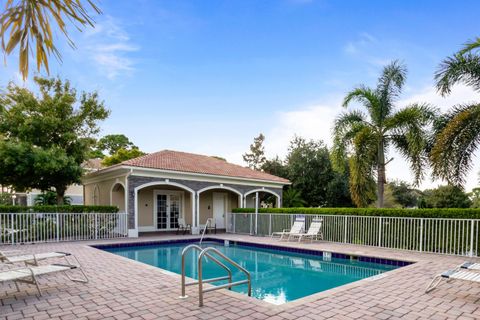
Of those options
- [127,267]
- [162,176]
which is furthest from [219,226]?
[127,267]

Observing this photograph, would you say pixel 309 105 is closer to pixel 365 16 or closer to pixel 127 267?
pixel 365 16

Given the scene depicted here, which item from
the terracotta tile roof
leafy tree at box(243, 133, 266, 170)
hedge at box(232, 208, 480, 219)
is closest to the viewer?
hedge at box(232, 208, 480, 219)

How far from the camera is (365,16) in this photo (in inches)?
430

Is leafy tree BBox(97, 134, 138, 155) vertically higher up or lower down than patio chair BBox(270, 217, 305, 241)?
higher up

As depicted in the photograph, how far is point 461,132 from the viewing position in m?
9.92

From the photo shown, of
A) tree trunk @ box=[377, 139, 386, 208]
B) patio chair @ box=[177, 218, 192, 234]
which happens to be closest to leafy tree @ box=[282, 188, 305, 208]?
patio chair @ box=[177, 218, 192, 234]

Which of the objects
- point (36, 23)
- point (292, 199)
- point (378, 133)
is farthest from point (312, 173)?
point (36, 23)

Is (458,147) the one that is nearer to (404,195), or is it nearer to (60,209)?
(60,209)

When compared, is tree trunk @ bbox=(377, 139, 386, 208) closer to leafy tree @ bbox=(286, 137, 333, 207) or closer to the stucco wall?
the stucco wall

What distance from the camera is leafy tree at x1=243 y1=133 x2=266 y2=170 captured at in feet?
140

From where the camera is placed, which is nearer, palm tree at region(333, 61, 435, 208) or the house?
palm tree at region(333, 61, 435, 208)

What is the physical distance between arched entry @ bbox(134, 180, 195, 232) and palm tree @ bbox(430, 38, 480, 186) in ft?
37.7

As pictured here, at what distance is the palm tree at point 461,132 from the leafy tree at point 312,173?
1640 cm

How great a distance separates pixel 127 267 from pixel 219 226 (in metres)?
13.4
